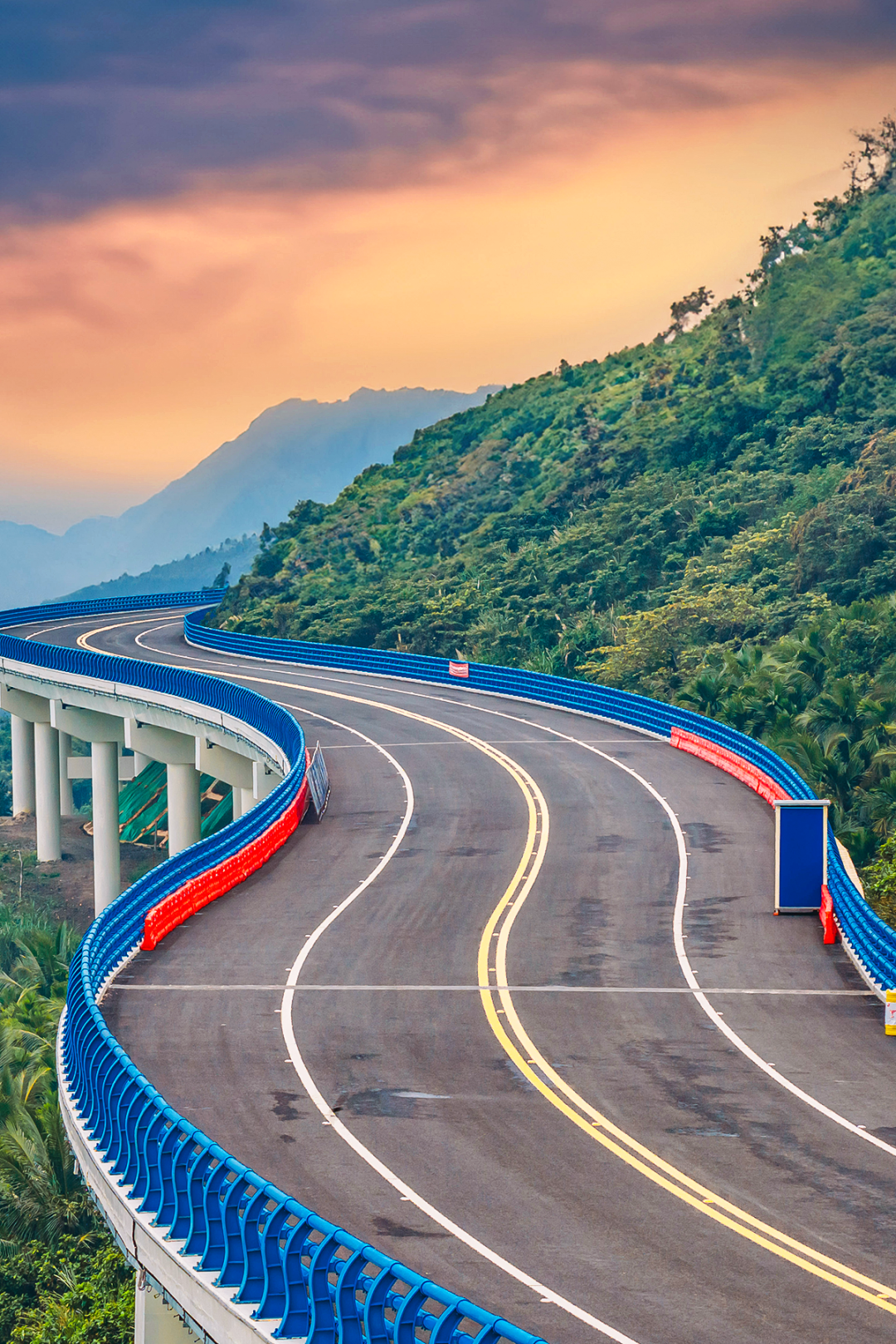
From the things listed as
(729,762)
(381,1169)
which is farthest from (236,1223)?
(729,762)

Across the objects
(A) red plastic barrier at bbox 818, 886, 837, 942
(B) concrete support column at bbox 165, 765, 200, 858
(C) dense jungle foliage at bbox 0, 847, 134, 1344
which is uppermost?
(A) red plastic barrier at bbox 818, 886, 837, 942

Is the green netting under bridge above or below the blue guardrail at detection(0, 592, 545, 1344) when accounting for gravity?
below

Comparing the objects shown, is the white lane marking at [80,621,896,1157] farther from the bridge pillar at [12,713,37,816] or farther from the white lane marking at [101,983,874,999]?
Result: the bridge pillar at [12,713,37,816]

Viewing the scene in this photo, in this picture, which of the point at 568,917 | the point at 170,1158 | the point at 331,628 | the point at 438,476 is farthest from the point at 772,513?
the point at 170,1158

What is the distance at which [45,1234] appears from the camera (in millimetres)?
26297

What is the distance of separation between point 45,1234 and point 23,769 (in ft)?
185

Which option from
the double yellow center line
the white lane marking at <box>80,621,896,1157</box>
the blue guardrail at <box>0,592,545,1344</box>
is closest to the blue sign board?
the white lane marking at <box>80,621,896,1157</box>

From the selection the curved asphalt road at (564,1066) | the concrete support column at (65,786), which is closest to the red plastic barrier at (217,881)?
the curved asphalt road at (564,1066)

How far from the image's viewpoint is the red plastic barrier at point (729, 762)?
3622cm

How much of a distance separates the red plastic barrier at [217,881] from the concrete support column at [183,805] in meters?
20.4

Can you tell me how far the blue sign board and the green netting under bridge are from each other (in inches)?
1766

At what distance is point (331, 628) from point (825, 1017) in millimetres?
65759

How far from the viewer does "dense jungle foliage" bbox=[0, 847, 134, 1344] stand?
23547 millimetres

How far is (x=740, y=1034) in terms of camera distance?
829 inches
